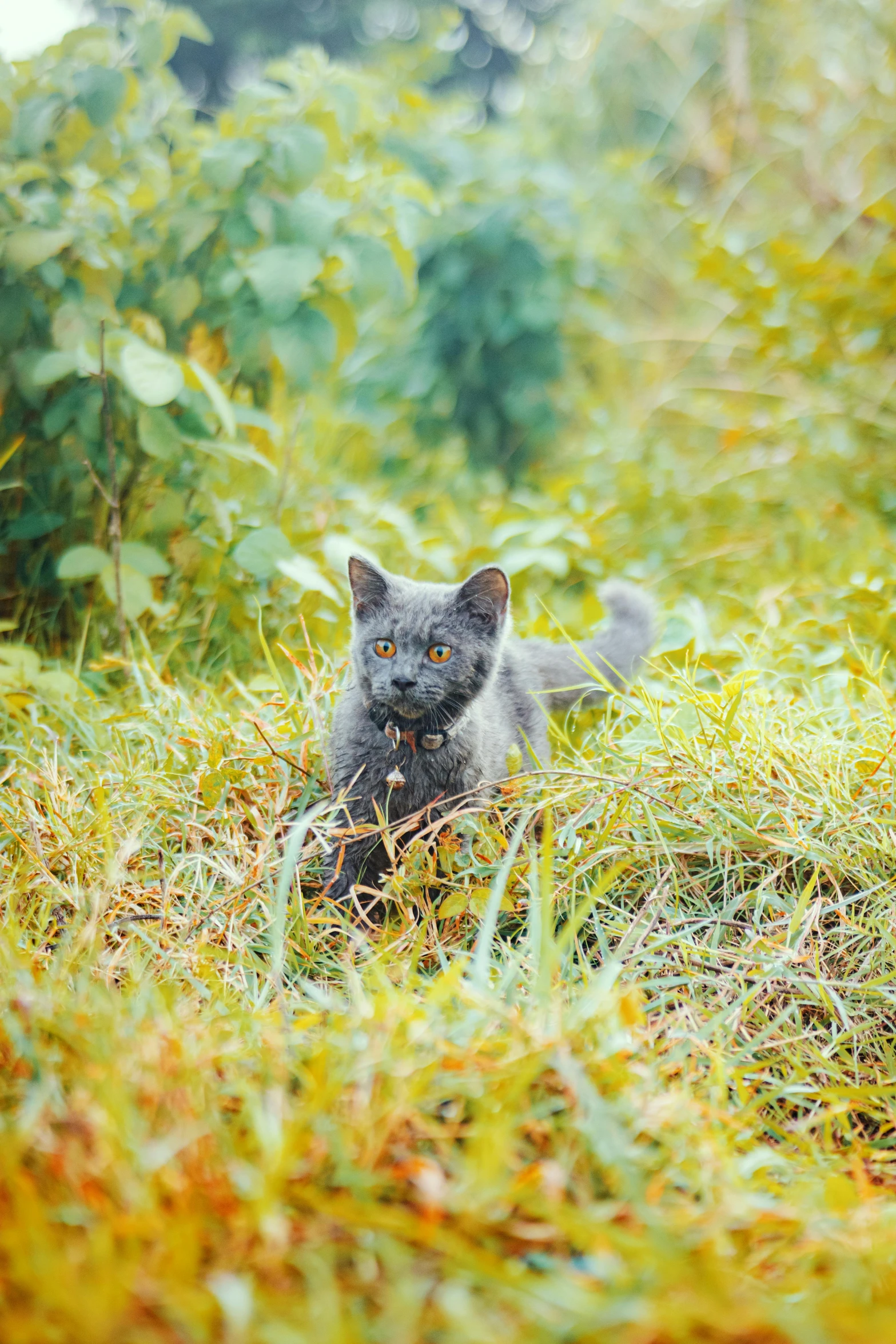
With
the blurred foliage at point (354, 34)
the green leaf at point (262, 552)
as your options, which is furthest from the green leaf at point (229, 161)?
the blurred foliage at point (354, 34)

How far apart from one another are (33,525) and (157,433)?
1.73 ft

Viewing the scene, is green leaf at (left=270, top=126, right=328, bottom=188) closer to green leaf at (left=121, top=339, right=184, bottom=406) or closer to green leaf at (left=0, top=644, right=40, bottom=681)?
green leaf at (left=121, top=339, right=184, bottom=406)

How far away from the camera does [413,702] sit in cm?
189

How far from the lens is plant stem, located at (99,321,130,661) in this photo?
2424 mm

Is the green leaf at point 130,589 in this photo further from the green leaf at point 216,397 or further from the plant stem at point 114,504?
the green leaf at point 216,397

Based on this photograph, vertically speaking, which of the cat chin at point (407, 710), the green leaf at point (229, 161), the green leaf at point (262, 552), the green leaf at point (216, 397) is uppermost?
the green leaf at point (229, 161)

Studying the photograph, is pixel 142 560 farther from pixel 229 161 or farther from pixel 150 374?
pixel 229 161

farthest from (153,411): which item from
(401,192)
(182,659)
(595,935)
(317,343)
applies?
(595,935)

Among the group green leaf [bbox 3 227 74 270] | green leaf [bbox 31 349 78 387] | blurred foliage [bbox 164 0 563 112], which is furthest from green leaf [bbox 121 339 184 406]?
blurred foliage [bbox 164 0 563 112]

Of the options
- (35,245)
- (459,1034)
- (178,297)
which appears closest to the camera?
(459,1034)

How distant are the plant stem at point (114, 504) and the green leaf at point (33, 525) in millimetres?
205

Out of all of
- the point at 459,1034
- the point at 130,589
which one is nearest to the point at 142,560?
the point at 130,589

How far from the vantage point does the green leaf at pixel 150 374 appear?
2168 millimetres

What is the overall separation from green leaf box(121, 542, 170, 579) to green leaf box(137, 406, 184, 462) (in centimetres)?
27
